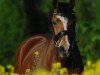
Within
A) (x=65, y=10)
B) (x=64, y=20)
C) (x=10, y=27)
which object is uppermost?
(x=65, y=10)

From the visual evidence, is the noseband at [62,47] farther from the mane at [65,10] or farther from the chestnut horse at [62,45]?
the mane at [65,10]

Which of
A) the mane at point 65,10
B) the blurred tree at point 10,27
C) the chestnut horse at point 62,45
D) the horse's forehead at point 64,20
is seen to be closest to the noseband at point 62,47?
the chestnut horse at point 62,45

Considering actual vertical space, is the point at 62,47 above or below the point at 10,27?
above

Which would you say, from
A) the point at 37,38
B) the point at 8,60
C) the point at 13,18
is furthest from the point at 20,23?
the point at 37,38

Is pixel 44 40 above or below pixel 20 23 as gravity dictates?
above

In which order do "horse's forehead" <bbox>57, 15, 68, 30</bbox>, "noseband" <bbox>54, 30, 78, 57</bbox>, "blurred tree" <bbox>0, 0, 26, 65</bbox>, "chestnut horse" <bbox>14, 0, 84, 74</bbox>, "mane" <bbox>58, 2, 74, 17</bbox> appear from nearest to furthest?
"noseband" <bbox>54, 30, 78, 57</bbox>
"chestnut horse" <bbox>14, 0, 84, 74</bbox>
"horse's forehead" <bbox>57, 15, 68, 30</bbox>
"mane" <bbox>58, 2, 74, 17</bbox>
"blurred tree" <bbox>0, 0, 26, 65</bbox>

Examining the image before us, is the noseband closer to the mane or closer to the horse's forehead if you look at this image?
the horse's forehead

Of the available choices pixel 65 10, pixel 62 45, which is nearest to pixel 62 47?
pixel 62 45

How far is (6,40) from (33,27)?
2.52 metres

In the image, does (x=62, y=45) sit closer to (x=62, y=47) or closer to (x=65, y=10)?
(x=62, y=47)

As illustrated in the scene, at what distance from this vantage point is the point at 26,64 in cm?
1031

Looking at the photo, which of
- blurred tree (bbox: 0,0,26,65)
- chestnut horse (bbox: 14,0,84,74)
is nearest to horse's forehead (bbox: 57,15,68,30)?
chestnut horse (bbox: 14,0,84,74)

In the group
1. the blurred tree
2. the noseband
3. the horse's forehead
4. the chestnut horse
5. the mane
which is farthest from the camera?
the blurred tree

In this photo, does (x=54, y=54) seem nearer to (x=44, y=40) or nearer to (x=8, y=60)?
(x=44, y=40)
